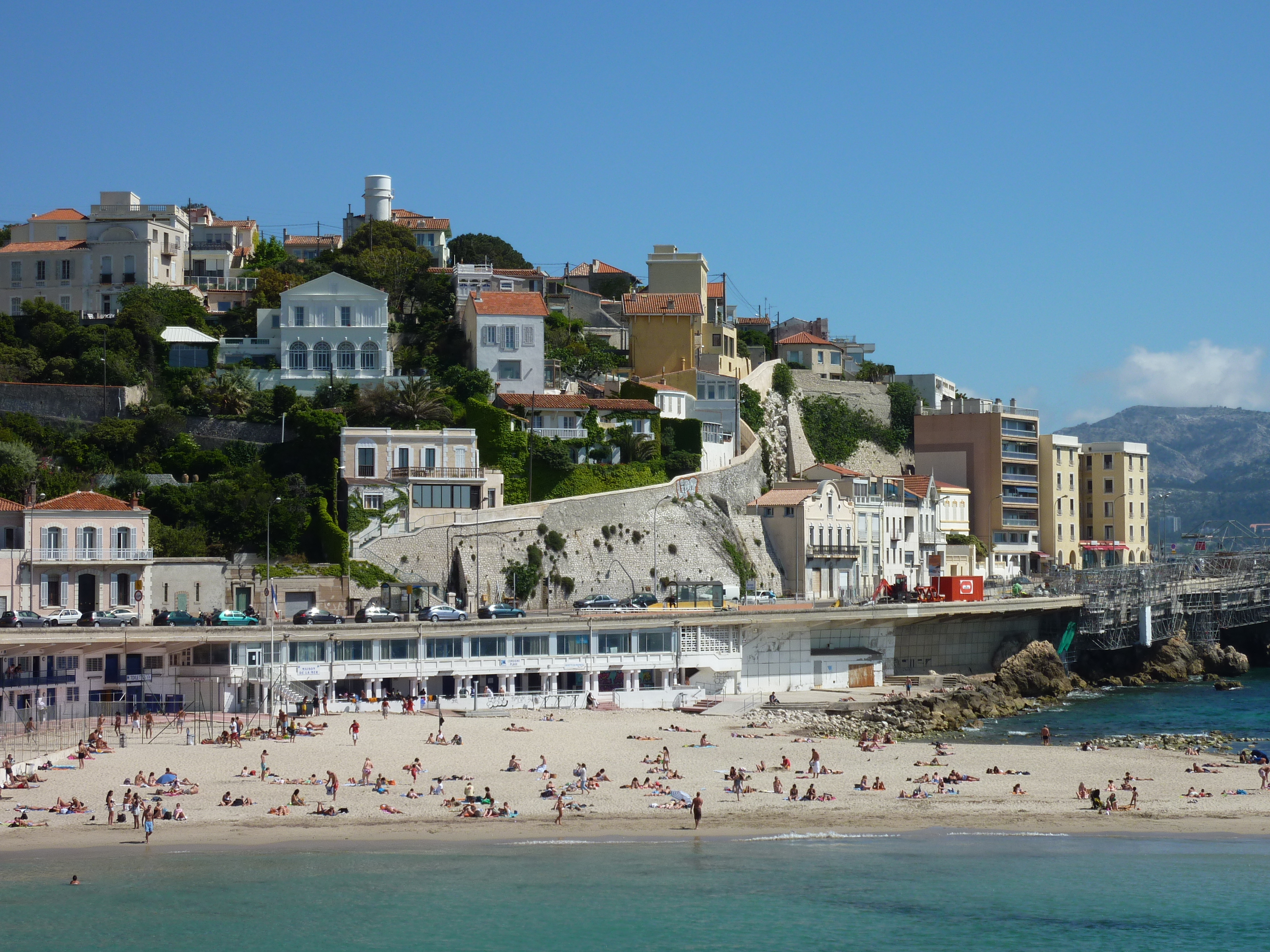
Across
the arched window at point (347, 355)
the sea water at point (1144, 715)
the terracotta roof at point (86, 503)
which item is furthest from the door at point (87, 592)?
the sea water at point (1144, 715)

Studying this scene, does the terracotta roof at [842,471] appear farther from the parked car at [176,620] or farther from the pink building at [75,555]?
the parked car at [176,620]

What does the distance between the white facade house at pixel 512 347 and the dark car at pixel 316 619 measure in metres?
22.6

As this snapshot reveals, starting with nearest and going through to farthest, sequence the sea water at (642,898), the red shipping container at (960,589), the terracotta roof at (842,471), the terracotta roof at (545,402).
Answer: the sea water at (642,898) → the red shipping container at (960,589) → the terracotta roof at (545,402) → the terracotta roof at (842,471)

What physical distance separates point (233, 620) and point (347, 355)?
24820 millimetres

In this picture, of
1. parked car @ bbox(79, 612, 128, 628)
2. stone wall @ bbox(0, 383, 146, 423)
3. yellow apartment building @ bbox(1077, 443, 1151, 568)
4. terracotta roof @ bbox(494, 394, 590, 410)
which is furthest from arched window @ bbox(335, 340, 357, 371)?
yellow apartment building @ bbox(1077, 443, 1151, 568)

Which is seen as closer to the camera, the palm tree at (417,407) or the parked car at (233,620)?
the parked car at (233,620)

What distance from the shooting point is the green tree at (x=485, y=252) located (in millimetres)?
100688

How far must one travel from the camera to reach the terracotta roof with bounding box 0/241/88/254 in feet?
279

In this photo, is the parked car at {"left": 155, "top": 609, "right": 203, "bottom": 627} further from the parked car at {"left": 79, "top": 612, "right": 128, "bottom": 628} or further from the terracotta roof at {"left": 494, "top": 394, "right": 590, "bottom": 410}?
the terracotta roof at {"left": 494, "top": 394, "right": 590, "bottom": 410}

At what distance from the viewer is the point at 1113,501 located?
108500mm

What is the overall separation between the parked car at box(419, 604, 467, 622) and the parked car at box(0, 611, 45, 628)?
13181mm

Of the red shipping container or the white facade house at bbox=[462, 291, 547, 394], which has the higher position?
the white facade house at bbox=[462, 291, 547, 394]

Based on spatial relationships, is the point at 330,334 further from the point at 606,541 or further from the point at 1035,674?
the point at 1035,674

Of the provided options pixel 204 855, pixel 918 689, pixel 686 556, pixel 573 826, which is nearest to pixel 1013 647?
pixel 918 689
